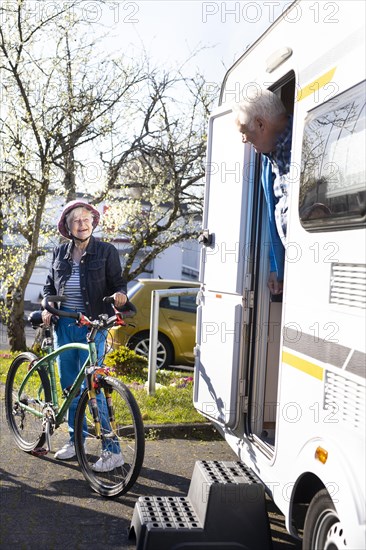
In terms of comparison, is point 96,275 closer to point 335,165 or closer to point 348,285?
point 335,165

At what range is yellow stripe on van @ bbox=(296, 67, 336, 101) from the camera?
3.56 metres

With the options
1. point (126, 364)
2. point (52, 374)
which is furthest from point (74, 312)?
point (126, 364)

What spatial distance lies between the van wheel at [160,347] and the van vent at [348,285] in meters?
9.15

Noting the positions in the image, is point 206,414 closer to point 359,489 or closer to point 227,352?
point 227,352

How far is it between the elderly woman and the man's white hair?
1551 mm

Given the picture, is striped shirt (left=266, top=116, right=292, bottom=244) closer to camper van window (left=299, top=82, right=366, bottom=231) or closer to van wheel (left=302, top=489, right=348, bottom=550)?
camper van window (left=299, top=82, right=366, bottom=231)

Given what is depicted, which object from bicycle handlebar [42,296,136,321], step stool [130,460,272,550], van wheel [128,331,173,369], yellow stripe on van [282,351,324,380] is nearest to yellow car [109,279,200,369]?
van wheel [128,331,173,369]

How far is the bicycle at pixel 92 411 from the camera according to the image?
4.72m

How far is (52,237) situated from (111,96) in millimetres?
3429

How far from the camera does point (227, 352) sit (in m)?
5.04

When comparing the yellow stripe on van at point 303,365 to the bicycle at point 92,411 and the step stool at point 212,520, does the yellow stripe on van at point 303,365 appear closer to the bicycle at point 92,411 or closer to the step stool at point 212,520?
the step stool at point 212,520

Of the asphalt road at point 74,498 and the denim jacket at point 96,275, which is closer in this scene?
the asphalt road at point 74,498

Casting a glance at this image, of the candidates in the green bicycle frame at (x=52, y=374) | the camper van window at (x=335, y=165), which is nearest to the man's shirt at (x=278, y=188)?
the camper van window at (x=335, y=165)

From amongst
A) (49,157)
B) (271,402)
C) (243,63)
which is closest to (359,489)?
(271,402)
